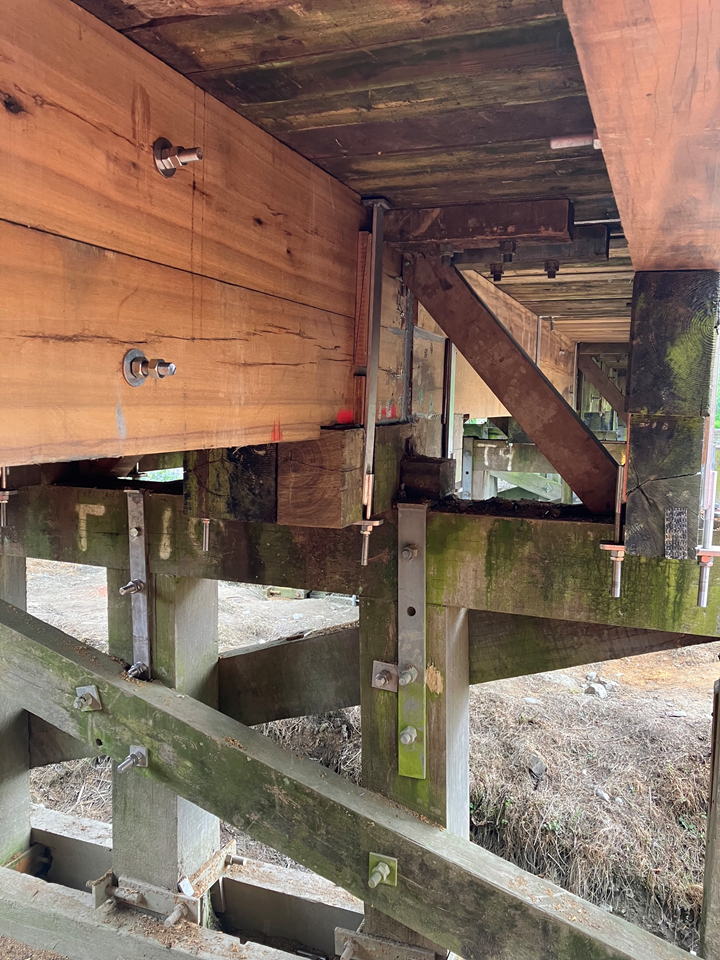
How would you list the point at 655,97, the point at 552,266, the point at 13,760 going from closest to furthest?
1. the point at 655,97
2. the point at 552,266
3. the point at 13,760

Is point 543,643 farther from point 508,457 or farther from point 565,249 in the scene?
point 508,457

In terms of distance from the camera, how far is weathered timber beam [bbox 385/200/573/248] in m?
2.17

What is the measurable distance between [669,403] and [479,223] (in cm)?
88

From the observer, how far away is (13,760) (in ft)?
12.9

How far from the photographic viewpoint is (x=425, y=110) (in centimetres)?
158

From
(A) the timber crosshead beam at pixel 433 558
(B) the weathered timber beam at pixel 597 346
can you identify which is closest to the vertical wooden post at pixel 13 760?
(A) the timber crosshead beam at pixel 433 558

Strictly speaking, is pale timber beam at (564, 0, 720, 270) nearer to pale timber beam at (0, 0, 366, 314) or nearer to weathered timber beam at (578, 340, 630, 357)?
pale timber beam at (0, 0, 366, 314)

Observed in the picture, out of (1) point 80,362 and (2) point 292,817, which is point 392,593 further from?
(1) point 80,362

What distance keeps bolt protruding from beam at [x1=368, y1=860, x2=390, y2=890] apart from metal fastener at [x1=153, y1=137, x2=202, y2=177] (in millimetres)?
2226

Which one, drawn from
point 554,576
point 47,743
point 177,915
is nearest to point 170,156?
point 554,576

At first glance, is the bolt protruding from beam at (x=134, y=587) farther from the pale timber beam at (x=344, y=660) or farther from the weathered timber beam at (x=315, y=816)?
the pale timber beam at (x=344, y=660)


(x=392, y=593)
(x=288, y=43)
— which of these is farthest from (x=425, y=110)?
(x=392, y=593)

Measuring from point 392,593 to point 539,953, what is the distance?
1215 mm

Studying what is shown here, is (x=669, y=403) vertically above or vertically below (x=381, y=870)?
above
